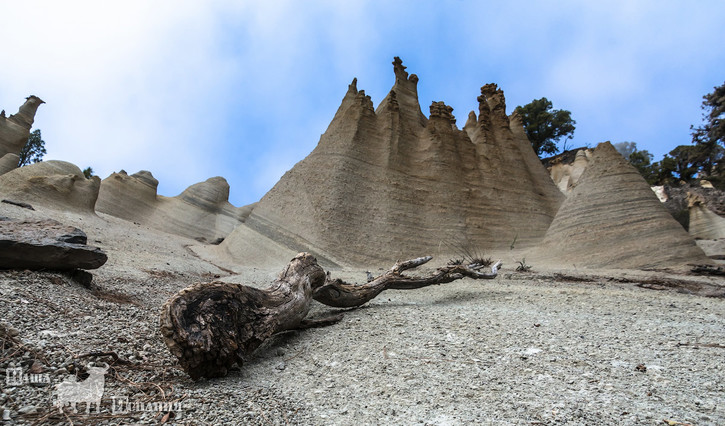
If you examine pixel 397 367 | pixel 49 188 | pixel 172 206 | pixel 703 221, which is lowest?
pixel 397 367

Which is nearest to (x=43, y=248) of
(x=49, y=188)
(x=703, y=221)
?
(x=49, y=188)

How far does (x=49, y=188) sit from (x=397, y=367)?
12.8 metres

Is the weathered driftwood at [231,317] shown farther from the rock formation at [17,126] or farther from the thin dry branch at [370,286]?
the rock formation at [17,126]

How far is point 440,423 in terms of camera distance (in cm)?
183

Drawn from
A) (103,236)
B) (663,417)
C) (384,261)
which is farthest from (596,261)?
(103,236)

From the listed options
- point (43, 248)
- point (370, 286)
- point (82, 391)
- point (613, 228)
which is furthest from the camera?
point (613, 228)

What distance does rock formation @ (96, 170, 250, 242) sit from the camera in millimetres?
16141

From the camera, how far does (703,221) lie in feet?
56.1

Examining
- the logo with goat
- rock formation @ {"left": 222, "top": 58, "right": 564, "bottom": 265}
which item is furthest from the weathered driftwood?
rock formation @ {"left": 222, "top": 58, "right": 564, "bottom": 265}

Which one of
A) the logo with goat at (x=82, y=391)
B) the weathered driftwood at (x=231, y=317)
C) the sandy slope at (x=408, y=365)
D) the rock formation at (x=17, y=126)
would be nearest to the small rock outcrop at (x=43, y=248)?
the sandy slope at (x=408, y=365)

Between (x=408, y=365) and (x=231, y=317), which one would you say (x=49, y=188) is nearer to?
(x=231, y=317)

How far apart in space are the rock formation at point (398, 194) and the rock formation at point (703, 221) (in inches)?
326

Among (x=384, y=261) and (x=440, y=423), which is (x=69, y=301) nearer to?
(x=440, y=423)

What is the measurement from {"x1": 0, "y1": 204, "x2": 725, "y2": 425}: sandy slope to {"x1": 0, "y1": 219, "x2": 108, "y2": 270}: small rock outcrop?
211 mm
